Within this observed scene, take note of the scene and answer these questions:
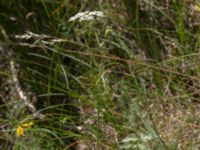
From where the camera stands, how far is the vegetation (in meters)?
1.92

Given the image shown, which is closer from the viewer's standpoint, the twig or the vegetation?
the vegetation

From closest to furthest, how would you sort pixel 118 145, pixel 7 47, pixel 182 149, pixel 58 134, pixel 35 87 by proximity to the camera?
pixel 182 149 → pixel 118 145 → pixel 58 134 → pixel 35 87 → pixel 7 47

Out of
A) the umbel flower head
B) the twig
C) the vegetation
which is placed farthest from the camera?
the twig

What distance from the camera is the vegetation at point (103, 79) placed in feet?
6.28

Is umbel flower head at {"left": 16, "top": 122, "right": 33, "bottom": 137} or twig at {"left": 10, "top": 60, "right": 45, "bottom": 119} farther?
twig at {"left": 10, "top": 60, "right": 45, "bottom": 119}

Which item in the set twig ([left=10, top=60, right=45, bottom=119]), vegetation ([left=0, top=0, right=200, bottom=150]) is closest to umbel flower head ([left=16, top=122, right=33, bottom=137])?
vegetation ([left=0, top=0, right=200, bottom=150])

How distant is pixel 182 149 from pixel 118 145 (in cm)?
24

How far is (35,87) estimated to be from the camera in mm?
2447

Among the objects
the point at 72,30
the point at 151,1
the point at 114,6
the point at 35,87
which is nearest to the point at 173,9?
the point at 151,1

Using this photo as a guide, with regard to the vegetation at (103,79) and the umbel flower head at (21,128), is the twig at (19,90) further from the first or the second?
the umbel flower head at (21,128)

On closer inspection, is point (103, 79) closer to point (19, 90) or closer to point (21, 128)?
point (21, 128)

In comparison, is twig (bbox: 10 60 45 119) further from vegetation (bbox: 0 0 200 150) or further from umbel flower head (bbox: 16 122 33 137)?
umbel flower head (bbox: 16 122 33 137)

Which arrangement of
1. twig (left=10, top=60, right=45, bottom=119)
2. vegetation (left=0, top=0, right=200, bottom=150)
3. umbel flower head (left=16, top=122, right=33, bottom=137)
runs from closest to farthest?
vegetation (left=0, top=0, right=200, bottom=150) < umbel flower head (left=16, top=122, right=33, bottom=137) < twig (left=10, top=60, right=45, bottom=119)

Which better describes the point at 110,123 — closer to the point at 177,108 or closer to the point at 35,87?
the point at 177,108
